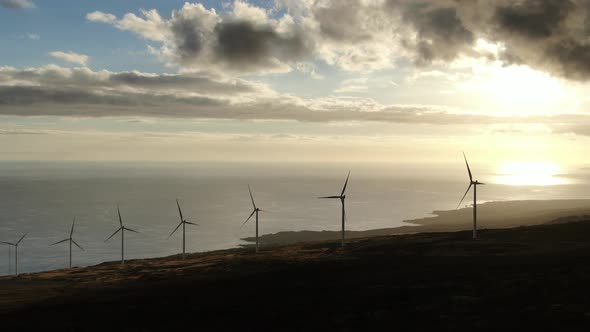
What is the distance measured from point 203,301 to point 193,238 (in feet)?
462

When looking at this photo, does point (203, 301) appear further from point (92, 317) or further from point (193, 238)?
point (193, 238)

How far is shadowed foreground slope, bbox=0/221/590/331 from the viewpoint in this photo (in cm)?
3644

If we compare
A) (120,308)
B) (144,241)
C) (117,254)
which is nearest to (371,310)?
(120,308)

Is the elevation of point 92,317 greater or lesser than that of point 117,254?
greater

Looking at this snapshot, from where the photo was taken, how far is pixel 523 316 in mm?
34344

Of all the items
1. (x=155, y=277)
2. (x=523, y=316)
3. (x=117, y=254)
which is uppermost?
(x=523, y=316)

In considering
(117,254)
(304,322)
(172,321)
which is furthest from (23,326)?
(117,254)

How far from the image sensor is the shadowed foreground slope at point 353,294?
36.4 m

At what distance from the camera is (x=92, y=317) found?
4359cm

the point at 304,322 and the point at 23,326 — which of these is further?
the point at 23,326

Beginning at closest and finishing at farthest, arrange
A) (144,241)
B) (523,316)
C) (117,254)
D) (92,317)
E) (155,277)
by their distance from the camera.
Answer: (523,316)
(92,317)
(155,277)
(117,254)
(144,241)

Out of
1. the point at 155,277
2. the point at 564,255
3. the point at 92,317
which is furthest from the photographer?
the point at 155,277

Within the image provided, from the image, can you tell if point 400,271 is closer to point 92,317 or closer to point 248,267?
point 248,267

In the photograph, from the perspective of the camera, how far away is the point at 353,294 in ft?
151
